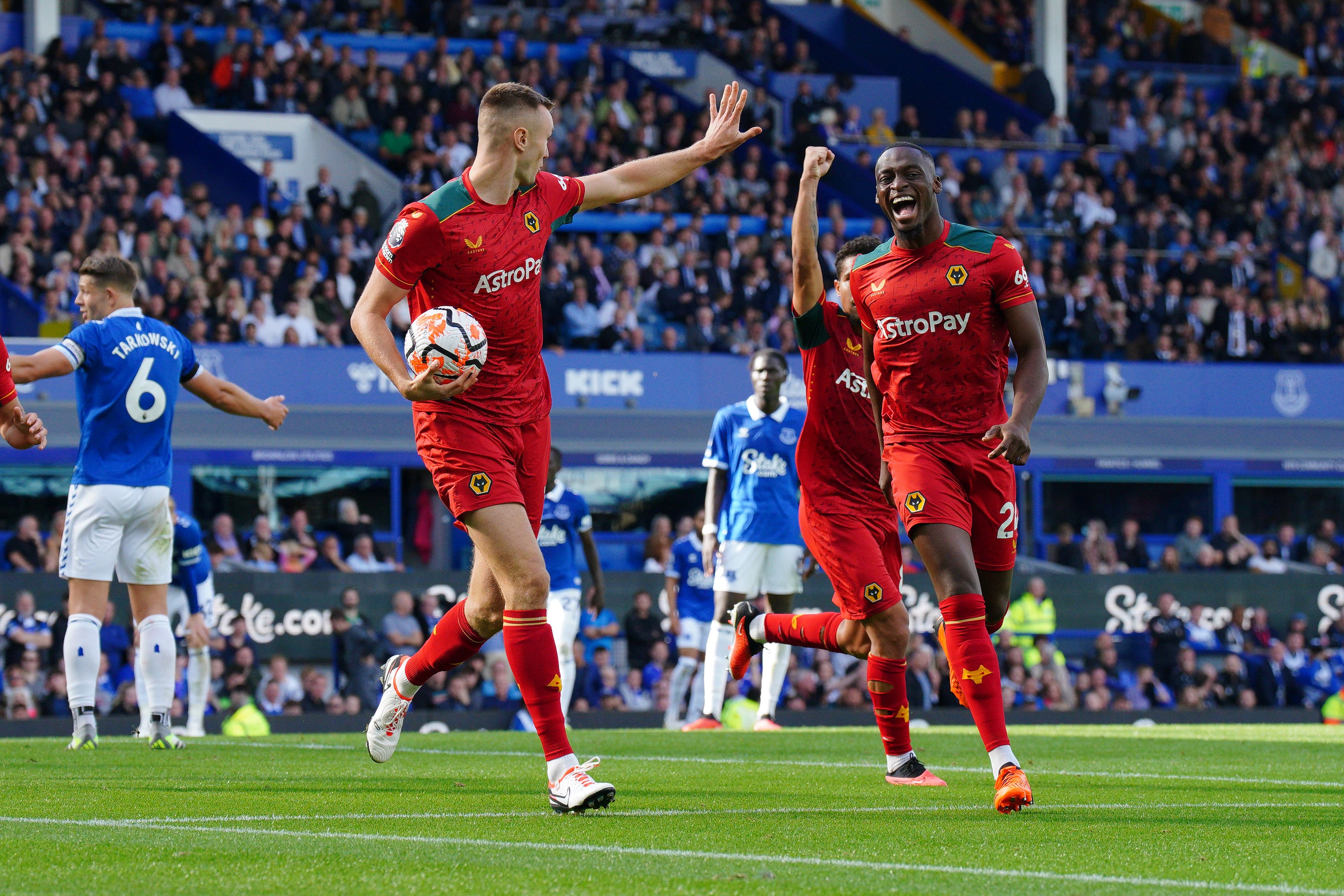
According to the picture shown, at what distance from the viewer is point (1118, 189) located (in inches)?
1184

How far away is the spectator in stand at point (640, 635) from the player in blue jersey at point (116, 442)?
920 cm

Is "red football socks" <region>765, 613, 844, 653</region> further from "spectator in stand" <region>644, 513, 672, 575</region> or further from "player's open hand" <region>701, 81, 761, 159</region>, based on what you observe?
"spectator in stand" <region>644, 513, 672, 575</region>

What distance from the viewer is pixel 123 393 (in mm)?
9023

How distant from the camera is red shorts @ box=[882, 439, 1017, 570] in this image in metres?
6.57

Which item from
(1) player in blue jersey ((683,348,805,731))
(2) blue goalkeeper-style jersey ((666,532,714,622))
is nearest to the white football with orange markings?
(1) player in blue jersey ((683,348,805,731))

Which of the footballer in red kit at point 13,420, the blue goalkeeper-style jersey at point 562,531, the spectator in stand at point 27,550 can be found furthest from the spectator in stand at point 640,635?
the footballer in red kit at point 13,420

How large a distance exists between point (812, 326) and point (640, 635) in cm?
1095

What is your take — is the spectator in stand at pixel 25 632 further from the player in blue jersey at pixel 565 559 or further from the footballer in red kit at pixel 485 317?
the footballer in red kit at pixel 485 317

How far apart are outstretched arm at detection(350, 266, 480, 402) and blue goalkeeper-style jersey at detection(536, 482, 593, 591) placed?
22.5ft

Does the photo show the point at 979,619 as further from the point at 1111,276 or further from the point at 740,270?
the point at 1111,276

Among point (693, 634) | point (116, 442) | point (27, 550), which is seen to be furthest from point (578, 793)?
point (27, 550)

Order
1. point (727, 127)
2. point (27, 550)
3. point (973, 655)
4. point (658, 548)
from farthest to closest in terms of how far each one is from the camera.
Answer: point (658, 548), point (27, 550), point (727, 127), point (973, 655)

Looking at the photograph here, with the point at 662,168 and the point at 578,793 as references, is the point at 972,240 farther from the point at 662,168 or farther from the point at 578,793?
the point at 578,793

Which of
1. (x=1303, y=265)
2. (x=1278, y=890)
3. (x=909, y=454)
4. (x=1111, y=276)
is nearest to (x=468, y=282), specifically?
(x=909, y=454)
